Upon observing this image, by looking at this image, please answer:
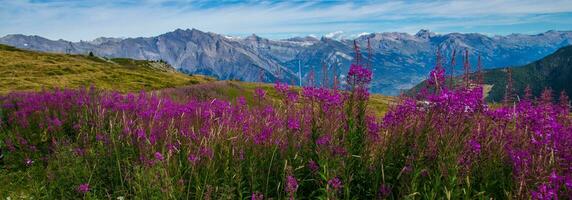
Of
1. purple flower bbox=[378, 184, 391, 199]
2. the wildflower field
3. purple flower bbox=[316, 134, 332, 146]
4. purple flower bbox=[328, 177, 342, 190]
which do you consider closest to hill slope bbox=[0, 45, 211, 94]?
the wildflower field

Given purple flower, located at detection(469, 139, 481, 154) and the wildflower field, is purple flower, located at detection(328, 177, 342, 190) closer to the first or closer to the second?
the wildflower field

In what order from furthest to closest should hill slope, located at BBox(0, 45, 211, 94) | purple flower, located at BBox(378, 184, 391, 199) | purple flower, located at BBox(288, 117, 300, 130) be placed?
1. hill slope, located at BBox(0, 45, 211, 94)
2. purple flower, located at BBox(288, 117, 300, 130)
3. purple flower, located at BBox(378, 184, 391, 199)

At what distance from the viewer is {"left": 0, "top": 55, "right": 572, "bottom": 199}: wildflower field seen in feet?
19.0

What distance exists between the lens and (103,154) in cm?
875

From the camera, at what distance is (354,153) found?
265 inches

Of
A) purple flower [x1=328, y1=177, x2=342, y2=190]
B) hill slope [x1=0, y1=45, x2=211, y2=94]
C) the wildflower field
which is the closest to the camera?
purple flower [x1=328, y1=177, x2=342, y2=190]

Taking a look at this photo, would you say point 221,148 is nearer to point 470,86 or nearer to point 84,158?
point 84,158

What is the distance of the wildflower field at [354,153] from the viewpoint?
19.0 ft

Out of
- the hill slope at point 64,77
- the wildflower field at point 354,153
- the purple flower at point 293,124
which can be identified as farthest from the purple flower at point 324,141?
the hill slope at point 64,77

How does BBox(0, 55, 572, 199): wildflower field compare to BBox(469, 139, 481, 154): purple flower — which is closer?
BBox(0, 55, 572, 199): wildflower field

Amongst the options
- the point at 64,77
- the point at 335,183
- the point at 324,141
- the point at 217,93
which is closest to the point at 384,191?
the point at 335,183

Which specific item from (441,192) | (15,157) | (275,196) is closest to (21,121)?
(15,157)

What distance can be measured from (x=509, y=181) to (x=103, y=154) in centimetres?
741

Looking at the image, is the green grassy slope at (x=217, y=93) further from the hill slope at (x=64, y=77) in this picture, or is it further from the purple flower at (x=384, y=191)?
the hill slope at (x=64, y=77)
